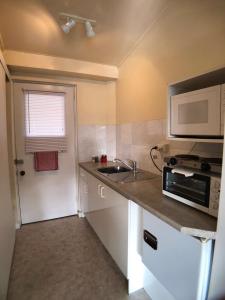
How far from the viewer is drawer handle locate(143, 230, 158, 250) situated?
1135 mm

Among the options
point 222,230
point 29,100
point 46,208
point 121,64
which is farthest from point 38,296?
point 121,64

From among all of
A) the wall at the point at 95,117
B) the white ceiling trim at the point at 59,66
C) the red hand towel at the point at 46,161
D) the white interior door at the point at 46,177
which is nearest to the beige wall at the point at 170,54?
the white ceiling trim at the point at 59,66

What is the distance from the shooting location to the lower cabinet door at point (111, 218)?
1.47m

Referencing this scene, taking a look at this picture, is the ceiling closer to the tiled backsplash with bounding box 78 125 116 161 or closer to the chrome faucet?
the tiled backsplash with bounding box 78 125 116 161

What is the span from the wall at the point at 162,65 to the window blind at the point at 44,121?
0.88 metres

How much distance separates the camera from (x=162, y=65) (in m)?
1.77

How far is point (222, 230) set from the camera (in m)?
0.77

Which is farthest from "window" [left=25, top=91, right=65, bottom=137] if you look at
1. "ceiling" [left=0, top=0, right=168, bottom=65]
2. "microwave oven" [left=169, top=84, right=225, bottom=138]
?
"microwave oven" [left=169, top=84, right=225, bottom=138]

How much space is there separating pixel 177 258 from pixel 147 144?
126 centimetres

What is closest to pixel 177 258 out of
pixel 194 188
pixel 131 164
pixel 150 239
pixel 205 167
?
pixel 150 239

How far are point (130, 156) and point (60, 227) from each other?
143 cm

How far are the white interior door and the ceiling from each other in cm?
56

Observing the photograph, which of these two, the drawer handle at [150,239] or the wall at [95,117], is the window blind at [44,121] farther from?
the drawer handle at [150,239]

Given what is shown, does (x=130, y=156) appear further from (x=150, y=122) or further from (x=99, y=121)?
(x=99, y=121)
